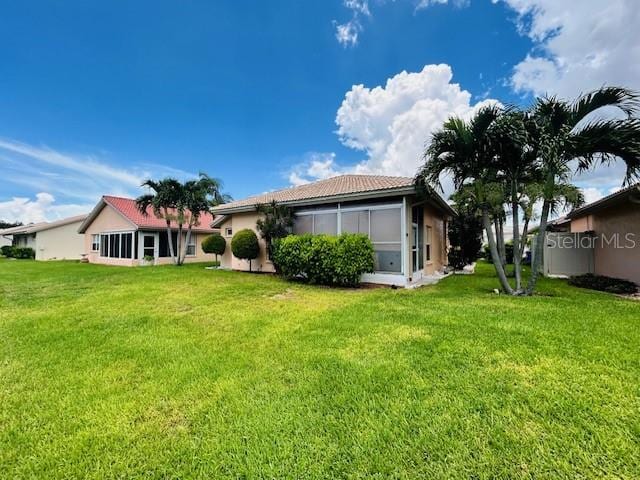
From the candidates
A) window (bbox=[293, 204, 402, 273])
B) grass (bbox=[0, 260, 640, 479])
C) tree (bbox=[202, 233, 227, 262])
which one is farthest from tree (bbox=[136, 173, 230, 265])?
grass (bbox=[0, 260, 640, 479])

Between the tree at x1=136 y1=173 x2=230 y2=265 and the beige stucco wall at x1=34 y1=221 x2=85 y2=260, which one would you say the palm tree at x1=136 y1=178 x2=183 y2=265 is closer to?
the tree at x1=136 y1=173 x2=230 y2=265

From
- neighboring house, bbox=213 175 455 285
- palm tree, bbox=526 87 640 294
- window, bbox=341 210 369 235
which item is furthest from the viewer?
window, bbox=341 210 369 235

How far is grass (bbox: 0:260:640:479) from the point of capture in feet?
7.27

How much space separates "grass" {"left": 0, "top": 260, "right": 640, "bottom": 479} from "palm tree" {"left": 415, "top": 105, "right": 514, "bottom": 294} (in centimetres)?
330

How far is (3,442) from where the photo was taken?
248 centimetres

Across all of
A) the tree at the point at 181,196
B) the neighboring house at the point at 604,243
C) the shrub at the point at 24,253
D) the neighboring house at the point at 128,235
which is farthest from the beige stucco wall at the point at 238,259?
the shrub at the point at 24,253

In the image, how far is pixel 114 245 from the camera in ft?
73.2

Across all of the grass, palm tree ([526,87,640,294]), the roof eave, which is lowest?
the grass

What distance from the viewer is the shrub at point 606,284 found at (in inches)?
367

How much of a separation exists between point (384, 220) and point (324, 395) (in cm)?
836

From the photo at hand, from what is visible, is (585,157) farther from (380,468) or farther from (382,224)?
(380,468)

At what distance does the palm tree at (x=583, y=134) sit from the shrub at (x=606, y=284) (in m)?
3.87

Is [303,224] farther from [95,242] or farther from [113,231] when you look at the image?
[95,242]

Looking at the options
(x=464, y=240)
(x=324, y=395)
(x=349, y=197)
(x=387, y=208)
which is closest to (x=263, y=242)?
(x=349, y=197)
